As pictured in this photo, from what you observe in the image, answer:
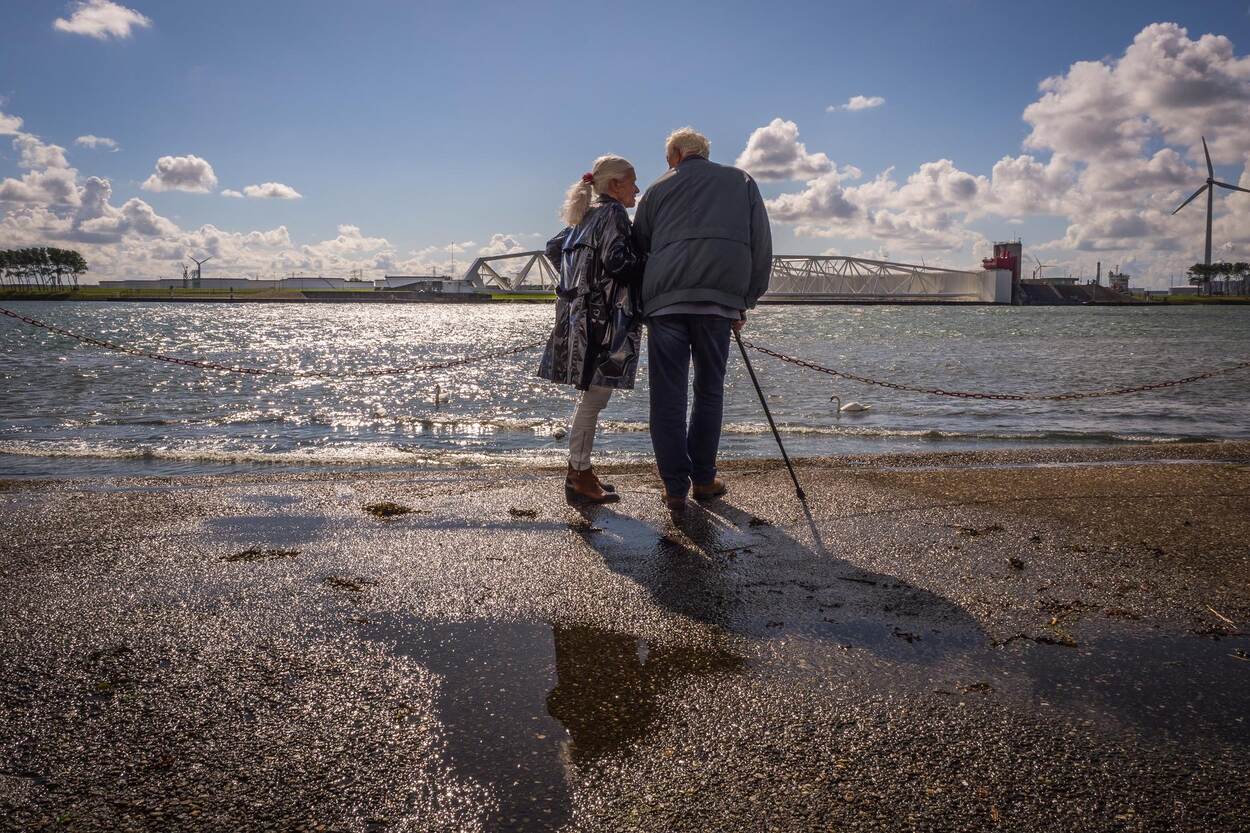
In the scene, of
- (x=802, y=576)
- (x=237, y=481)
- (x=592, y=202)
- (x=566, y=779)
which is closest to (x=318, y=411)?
(x=237, y=481)

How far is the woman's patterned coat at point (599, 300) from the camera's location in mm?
5035

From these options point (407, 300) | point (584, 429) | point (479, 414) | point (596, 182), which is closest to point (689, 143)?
point (596, 182)

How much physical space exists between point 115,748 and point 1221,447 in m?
9.69

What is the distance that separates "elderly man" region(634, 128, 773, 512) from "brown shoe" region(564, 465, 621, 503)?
423 millimetres

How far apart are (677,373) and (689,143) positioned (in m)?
1.41

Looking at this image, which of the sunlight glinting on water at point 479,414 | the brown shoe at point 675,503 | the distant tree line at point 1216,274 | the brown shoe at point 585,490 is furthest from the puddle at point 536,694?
the distant tree line at point 1216,274

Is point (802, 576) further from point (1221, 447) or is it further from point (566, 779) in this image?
point (1221, 447)

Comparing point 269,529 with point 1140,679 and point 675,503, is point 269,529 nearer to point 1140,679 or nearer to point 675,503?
point 675,503

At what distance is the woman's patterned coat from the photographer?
504 cm

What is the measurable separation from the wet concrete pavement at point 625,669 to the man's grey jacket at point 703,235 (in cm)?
136

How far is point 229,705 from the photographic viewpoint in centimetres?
238

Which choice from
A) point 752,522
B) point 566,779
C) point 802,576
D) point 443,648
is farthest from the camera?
point 752,522

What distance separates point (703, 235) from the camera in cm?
477

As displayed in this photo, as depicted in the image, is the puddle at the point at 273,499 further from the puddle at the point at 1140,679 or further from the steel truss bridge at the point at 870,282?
the steel truss bridge at the point at 870,282
